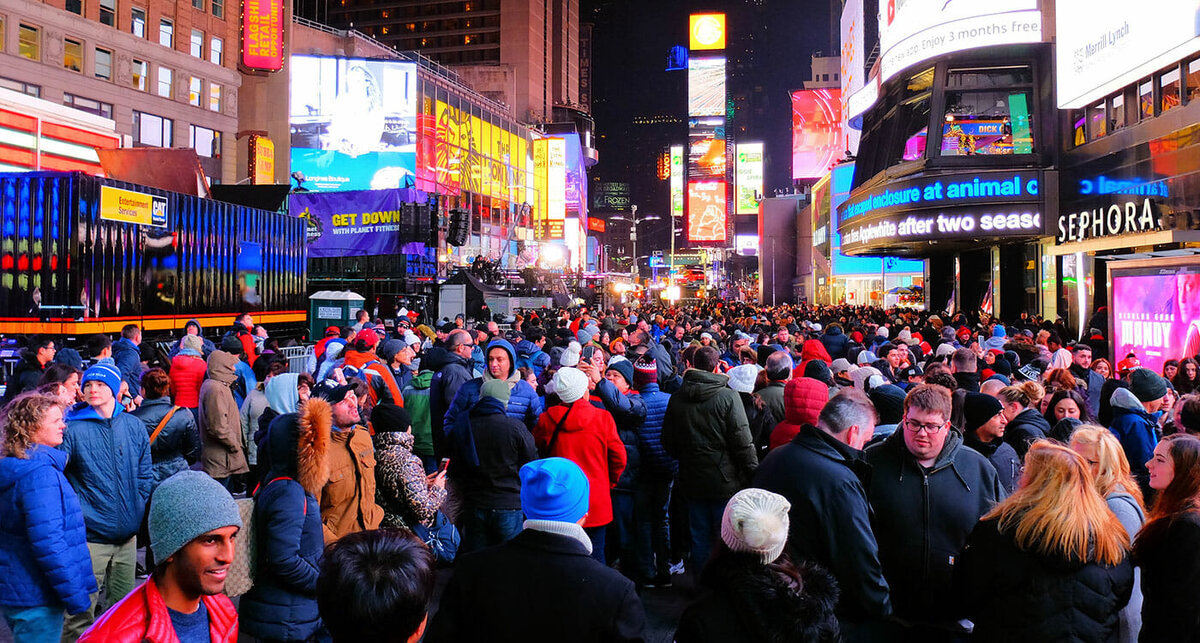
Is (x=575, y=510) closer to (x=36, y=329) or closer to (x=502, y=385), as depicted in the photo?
(x=502, y=385)

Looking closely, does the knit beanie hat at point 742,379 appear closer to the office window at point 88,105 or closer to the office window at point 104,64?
the office window at point 88,105

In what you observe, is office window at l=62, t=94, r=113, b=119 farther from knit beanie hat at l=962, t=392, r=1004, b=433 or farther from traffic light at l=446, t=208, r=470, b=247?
knit beanie hat at l=962, t=392, r=1004, b=433

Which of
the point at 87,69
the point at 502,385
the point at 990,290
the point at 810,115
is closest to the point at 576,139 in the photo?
the point at 810,115

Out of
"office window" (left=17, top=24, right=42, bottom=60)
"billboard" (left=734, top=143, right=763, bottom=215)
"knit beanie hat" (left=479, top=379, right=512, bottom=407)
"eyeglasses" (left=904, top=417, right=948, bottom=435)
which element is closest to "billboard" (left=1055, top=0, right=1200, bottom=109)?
"knit beanie hat" (left=479, top=379, right=512, bottom=407)

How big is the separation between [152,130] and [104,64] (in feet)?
11.8

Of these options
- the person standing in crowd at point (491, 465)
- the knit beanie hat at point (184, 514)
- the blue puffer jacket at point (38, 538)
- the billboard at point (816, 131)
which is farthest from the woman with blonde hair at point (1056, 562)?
the billboard at point (816, 131)

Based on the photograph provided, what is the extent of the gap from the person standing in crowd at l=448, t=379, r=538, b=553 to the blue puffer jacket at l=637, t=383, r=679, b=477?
1.29 meters

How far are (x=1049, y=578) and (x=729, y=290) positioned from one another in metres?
117

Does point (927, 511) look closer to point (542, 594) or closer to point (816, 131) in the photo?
point (542, 594)

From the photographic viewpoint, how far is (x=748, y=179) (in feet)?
420

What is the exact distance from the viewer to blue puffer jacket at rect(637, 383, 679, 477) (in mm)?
7211

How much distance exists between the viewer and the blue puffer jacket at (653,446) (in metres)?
7.21

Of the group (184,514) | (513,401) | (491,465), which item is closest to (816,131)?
(513,401)

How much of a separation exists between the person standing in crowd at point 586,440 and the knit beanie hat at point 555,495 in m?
2.91
